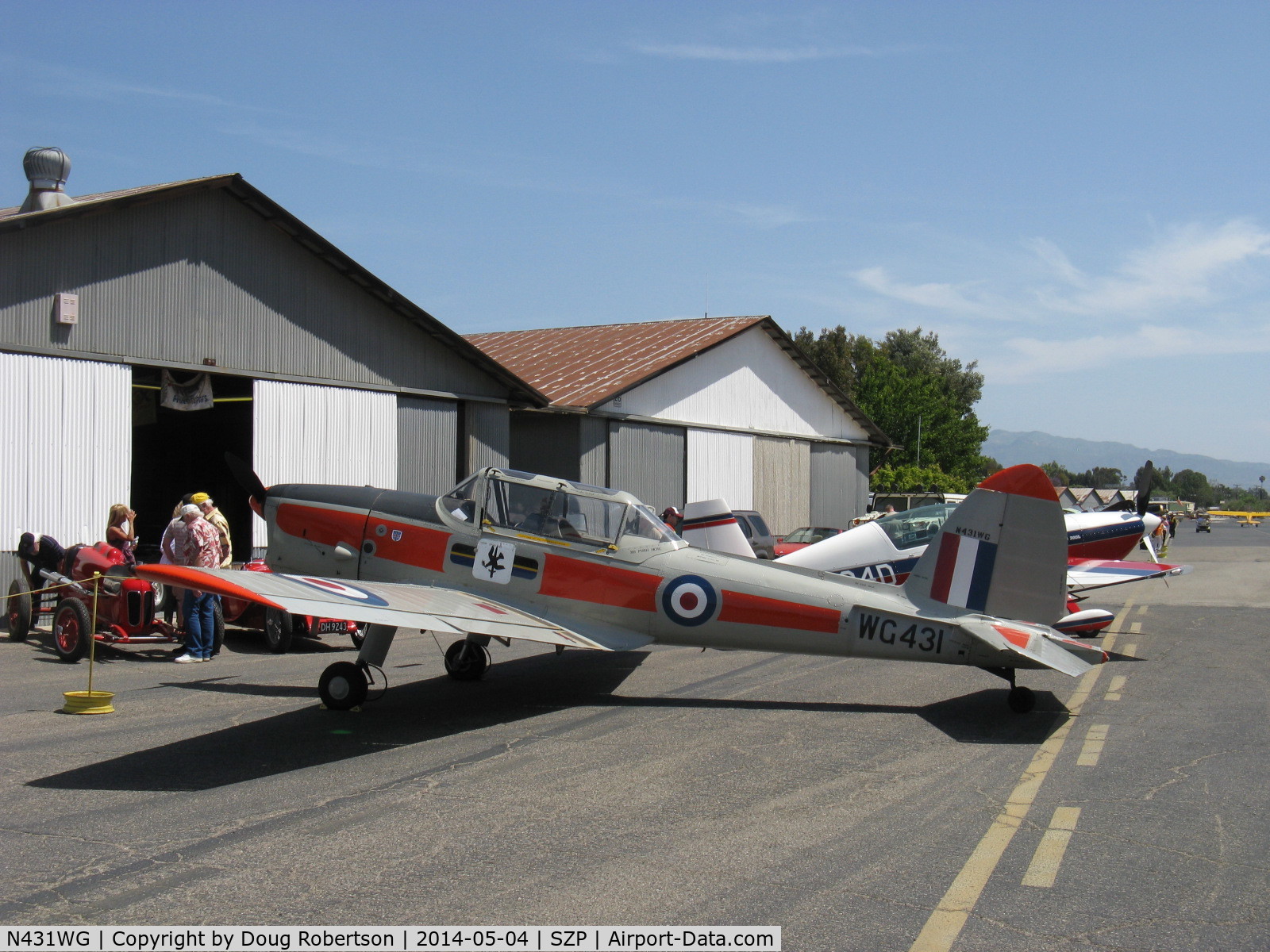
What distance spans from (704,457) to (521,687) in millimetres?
19696

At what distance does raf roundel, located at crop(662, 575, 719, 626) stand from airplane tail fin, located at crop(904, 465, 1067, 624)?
5.99 ft

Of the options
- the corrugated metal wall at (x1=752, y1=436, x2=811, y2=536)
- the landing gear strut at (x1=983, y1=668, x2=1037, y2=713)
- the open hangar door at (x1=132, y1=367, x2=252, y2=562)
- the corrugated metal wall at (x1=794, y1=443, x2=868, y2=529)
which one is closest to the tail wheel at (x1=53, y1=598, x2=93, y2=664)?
the open hangar door at (x1=132, y1=367, x2=252, y2=562)

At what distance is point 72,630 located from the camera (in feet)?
36.6

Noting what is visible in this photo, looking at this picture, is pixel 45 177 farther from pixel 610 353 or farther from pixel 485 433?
pixel 610 353

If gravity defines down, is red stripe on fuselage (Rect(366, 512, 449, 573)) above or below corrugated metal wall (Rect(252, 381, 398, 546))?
below

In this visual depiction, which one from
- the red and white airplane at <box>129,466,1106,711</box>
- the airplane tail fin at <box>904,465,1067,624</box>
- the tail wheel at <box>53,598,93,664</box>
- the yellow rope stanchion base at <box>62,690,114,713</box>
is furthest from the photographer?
the tail wheel at <box>53,598,93,664</box>

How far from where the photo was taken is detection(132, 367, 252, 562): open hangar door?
21547mm

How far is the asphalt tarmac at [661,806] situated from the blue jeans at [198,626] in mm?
1032

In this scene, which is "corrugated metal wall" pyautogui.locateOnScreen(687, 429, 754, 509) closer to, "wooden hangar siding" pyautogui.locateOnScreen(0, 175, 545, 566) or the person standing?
"wooden hangar siding" pyautogui.locateOnScreen(0, 175, 545, 566)

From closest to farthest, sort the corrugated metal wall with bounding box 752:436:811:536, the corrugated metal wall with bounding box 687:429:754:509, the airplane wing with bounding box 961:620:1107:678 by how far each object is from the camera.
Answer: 1. the airplane wing with bounding box 961:620:1107:678
2. the corrugated metal wall with bounding box 687:429:754:509
3. the corrugated metal wall with bounding box 752:436:811:536

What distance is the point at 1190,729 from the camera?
805 centimetres

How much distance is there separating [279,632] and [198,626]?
47.4 inches

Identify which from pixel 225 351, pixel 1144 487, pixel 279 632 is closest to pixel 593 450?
pixel 225 351

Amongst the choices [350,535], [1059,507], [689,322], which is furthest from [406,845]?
[689,322]
